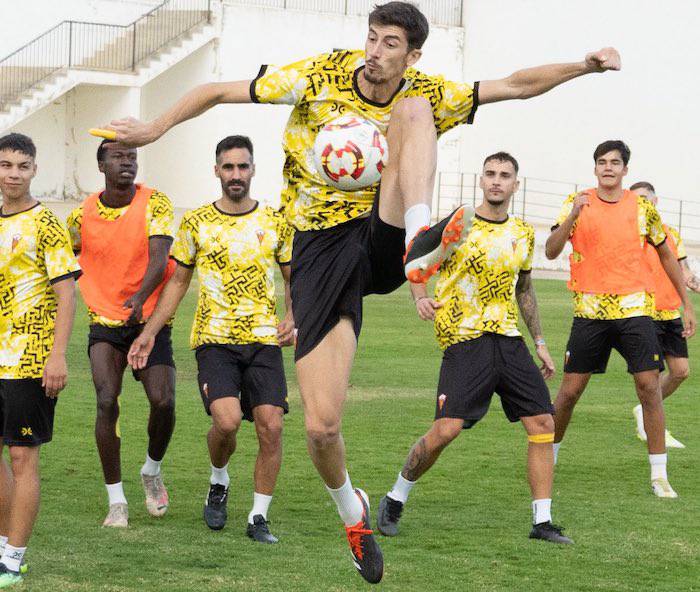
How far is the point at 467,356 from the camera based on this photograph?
25.8 feet

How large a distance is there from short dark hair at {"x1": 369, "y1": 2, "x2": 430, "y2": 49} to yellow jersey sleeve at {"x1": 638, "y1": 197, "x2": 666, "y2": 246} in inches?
156

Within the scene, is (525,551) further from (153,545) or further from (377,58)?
(377,58)

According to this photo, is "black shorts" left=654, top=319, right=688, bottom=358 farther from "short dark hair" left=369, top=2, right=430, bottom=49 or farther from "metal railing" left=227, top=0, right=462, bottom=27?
"metal railing" left=227, top=0, right=462, bottom=27

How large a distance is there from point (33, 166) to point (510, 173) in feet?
9.62

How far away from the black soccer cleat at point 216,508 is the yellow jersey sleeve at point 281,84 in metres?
2.95

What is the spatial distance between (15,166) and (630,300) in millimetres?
4507

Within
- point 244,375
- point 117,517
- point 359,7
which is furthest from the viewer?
point 359,7

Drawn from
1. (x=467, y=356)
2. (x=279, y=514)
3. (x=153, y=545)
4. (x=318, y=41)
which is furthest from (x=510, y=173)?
(x=318, y=41)

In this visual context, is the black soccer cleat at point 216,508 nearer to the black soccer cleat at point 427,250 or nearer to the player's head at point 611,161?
the black soccer cleat at point 427,250

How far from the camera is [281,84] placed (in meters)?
5.73

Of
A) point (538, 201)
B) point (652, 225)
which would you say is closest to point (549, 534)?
point (652, 225)

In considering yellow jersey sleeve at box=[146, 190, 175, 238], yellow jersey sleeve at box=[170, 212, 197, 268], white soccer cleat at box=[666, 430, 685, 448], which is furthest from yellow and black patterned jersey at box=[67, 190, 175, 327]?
white soccer cleat at box=[666, 430, 685, 448]

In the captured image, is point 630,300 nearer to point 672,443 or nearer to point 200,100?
point 672,443

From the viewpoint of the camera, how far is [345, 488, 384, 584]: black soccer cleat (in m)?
5.98
